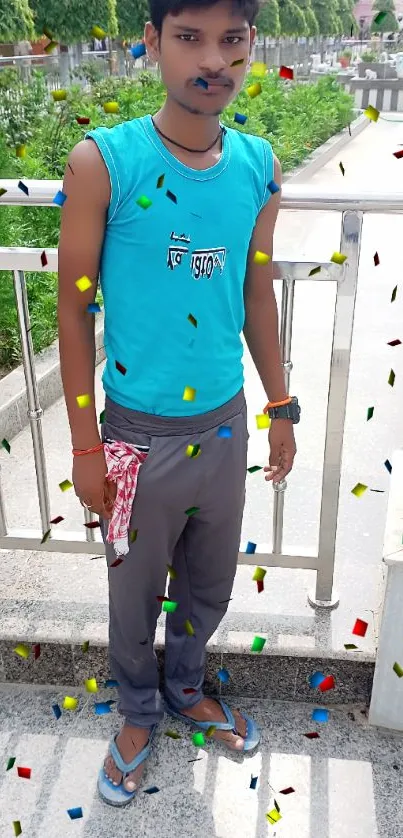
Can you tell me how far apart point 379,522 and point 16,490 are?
139 centimetres

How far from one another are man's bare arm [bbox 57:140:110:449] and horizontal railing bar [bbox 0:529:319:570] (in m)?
0.82

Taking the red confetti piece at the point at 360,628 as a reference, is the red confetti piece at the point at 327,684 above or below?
below

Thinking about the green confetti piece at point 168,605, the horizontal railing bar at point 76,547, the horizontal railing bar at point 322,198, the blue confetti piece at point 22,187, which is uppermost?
the blue confetti piece at point 22,187

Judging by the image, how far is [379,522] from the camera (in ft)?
9.21

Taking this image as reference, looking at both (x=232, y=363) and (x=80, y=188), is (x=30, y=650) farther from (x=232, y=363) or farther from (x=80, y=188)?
(x=80, y=188)

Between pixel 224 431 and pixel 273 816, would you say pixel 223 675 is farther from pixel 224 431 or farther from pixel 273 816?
pixel 224 431

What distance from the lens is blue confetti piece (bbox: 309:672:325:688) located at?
82.6 inches

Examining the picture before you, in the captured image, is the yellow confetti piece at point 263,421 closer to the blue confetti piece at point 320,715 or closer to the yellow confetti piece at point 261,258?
the yellow confetti piece at point 261,258

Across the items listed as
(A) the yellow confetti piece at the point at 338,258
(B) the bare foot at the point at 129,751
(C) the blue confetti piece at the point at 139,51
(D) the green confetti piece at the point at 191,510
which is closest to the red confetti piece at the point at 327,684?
(B) the bare foot at the point at 129,751

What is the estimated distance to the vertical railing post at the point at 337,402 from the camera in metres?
1.86

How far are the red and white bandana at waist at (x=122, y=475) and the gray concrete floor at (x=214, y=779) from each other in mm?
752

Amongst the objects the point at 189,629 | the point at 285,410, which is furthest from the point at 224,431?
the point at 189,629

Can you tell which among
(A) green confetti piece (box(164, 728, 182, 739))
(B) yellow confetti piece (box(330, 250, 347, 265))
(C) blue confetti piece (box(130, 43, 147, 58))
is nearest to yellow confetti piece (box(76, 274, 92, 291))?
(C) blue confetti piece (box(130, 43, 147, 58))

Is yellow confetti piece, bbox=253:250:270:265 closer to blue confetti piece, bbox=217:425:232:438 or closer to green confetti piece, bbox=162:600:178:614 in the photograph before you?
blue confetti piece, bbox=217:425:232:438
